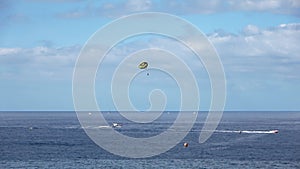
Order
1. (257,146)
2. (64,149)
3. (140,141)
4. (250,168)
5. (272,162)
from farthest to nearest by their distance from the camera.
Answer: (140,141) < (257,146) < (64,149) < (272,162) < (250,168)

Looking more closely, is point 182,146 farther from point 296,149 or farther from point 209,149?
Result: point 296,149

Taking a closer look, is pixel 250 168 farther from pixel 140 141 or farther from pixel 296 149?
pixel 140 141

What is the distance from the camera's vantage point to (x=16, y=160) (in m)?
106

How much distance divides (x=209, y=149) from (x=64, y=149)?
110 feet

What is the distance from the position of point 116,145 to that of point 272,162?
153 feet

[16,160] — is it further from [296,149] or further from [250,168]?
[296,149]

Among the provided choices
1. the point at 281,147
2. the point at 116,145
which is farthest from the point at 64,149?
the point at 281,147

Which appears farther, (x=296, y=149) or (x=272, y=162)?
(x=296, y=149)

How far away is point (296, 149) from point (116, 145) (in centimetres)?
4400

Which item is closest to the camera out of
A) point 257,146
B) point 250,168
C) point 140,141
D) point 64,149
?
point 250,168

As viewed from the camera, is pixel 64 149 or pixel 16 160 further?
pixel 64 149

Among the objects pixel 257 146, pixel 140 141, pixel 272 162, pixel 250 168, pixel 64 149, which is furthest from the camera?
pixel 140 141

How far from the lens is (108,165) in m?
96.3

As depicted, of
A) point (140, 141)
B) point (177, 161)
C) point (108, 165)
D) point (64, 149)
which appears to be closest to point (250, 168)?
point (177, 161)
